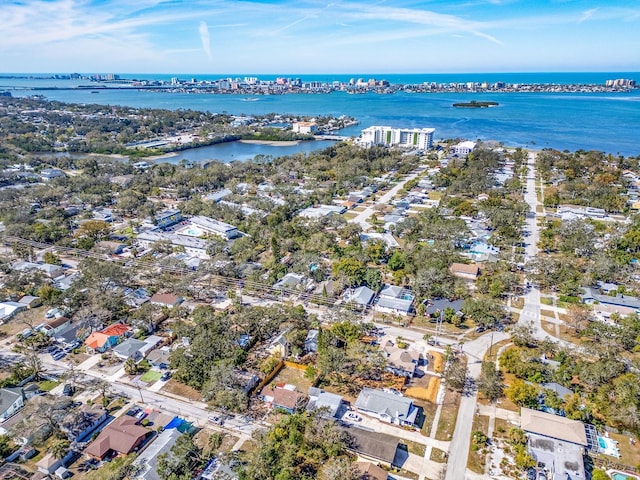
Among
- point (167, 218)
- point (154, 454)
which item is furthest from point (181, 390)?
point (167, 218)

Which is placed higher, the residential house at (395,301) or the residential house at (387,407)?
the residential house at (395,301)

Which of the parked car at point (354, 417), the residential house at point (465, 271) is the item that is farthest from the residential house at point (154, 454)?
the residential house at point (465, 271)

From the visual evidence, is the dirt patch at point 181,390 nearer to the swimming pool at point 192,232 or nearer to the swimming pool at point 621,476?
the swimming pool at point 621,476

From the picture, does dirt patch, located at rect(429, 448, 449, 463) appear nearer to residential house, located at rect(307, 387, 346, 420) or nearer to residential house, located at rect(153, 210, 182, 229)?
residential house, located at rect(307, 387, 346, 420)

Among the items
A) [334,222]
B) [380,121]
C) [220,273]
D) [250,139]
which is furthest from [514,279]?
[380,121]

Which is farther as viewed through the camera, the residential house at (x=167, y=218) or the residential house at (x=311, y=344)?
the residential house at (x=167, y=218)

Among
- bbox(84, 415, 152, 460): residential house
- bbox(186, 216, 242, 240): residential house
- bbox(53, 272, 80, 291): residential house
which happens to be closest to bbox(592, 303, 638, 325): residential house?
bbox(84, 415, 152, 460): residential house
